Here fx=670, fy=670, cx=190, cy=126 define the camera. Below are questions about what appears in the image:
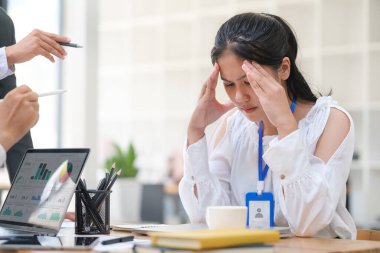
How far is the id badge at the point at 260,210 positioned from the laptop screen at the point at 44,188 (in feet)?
1.77

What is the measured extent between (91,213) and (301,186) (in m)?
0.57

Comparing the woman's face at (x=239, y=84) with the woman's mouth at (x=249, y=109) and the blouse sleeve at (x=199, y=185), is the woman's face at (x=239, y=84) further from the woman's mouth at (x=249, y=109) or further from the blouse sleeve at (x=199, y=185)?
the blouse sleeve at (x=199, y=185)

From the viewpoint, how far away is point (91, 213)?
5.74 feet

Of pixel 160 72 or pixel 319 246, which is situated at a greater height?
pixel 160 72

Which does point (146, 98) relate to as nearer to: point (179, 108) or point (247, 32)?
point (179, 108)

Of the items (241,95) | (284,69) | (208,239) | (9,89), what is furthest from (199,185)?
(208,239)

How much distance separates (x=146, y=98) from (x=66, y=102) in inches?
80.1

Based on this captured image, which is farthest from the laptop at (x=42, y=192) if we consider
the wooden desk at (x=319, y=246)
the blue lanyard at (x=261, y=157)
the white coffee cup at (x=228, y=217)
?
the blue lanyard at (x=261, y=157)

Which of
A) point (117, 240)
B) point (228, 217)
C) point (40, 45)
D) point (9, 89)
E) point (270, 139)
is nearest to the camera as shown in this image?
point (117, 240)

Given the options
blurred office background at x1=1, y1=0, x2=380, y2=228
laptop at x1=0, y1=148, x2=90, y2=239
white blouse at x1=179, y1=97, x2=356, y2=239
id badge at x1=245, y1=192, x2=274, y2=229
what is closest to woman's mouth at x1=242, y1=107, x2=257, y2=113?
white blouse at x1=179, y1=97, x2=356, y2=239

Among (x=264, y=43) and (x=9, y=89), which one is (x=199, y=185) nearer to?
(x=264, y=43)

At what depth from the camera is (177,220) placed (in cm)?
651

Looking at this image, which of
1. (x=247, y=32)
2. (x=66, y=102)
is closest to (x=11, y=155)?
(x=247, y=32)

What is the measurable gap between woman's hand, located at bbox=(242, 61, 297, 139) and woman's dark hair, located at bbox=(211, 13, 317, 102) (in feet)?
0.34
